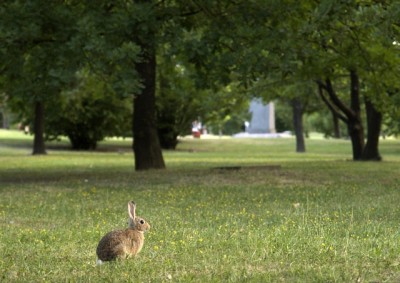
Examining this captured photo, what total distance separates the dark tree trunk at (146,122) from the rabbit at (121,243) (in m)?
14.2

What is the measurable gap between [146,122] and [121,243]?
14.9m

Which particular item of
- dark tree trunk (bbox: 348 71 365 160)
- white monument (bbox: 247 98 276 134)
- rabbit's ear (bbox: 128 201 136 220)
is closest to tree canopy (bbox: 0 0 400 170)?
dark tree trunk (bbox: 348 71 365 160)

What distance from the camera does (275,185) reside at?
16406 mm

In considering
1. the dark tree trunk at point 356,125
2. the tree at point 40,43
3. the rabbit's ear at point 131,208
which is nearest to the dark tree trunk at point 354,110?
the dark tree trunk at point 356,125

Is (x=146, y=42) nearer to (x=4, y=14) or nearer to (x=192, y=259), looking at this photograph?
(x=4, y=14)

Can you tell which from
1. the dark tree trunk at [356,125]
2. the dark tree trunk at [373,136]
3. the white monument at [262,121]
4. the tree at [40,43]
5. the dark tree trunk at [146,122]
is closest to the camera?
the tree at [40,43]

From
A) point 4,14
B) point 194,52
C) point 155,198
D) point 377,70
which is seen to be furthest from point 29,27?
point 377,70

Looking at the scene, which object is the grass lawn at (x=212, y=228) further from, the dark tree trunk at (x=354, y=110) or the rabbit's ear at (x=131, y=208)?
the dark tree trunk at (x=354, y=110)

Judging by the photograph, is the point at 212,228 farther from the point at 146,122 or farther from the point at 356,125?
the point at 356,125

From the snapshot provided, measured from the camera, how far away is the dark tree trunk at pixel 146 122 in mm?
21250

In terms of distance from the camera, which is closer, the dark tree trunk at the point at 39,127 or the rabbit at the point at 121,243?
the rabbit at the point at 121,243

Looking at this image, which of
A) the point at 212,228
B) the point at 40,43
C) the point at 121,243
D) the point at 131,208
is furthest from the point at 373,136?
the point at 121,243

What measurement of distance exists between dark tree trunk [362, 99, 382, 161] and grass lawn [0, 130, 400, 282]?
11528mm

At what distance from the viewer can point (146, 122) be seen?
21.5 meters
